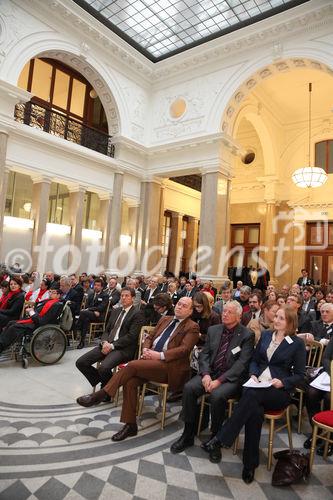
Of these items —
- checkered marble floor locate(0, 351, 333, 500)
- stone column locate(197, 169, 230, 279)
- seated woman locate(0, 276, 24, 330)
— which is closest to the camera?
checkered marble floor locate(0, 351, 333, 500)

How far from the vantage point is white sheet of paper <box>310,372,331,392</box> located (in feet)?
10.1

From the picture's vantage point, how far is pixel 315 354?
12.6 ft

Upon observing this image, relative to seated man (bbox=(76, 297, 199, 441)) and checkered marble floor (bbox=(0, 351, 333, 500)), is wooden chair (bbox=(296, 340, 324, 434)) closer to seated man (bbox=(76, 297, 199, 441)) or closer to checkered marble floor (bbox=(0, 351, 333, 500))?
checkered marble floor (bbox=(0, 351, 333, 500))

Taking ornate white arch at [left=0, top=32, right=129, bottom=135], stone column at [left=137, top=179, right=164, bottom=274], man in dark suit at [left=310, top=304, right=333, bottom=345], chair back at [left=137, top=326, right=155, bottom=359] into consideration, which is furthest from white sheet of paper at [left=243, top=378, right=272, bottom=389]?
stone column at [left=137, top=179, right=164, bottom=274]

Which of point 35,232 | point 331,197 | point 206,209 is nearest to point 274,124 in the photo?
point 331,197

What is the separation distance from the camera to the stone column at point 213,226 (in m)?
11.8

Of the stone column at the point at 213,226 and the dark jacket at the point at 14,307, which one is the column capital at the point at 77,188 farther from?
the dark jacket at the point at 14,307

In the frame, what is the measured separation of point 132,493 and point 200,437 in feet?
3.52

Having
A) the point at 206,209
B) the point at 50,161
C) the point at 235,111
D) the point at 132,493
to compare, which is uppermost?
the point at 235,111

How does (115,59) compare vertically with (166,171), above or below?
above

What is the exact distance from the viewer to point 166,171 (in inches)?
529

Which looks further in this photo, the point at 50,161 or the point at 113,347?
the point at 50,161

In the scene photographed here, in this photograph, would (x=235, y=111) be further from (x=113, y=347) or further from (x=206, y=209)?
(x=113, y=347)

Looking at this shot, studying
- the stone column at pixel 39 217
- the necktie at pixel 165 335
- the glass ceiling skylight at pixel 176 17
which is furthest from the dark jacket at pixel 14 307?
the glass ceiling skylight at pixel 176 17
